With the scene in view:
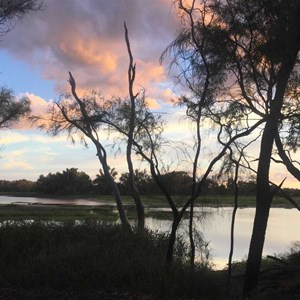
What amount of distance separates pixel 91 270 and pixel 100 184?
290 feet

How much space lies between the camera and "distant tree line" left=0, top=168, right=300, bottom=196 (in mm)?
15798

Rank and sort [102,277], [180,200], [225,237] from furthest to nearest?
[225,237] < [180,200] < [102,277]

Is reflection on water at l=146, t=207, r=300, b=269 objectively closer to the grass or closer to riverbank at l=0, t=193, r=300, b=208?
riverbank at l=0, t=193, r=300, b=208

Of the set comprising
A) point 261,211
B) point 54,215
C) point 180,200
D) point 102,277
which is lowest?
point 102,277

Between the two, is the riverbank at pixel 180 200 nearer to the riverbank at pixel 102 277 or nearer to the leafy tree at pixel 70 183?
the leafy tree at pixel 70 183

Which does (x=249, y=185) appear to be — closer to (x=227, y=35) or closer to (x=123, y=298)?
(x=227, y=35)

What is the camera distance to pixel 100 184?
97.2m

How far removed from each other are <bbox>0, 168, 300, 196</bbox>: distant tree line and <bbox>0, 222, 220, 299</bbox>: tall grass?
375 centimetres

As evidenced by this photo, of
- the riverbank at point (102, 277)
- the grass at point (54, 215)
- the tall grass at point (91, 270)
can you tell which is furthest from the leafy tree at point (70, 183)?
the riverbank at point (102, 277)

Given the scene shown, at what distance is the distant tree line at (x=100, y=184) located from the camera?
15.8 meters

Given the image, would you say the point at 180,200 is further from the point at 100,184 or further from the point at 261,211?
the point at 100,184

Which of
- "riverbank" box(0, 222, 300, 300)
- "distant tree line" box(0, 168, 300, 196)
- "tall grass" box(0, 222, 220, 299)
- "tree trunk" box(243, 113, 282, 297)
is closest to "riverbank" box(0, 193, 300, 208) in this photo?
"distant tree line" box(0, 168, 300, 196)

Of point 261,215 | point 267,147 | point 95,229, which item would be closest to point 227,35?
point 267,147

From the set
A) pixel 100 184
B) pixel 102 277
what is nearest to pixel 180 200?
pixel 102 277
